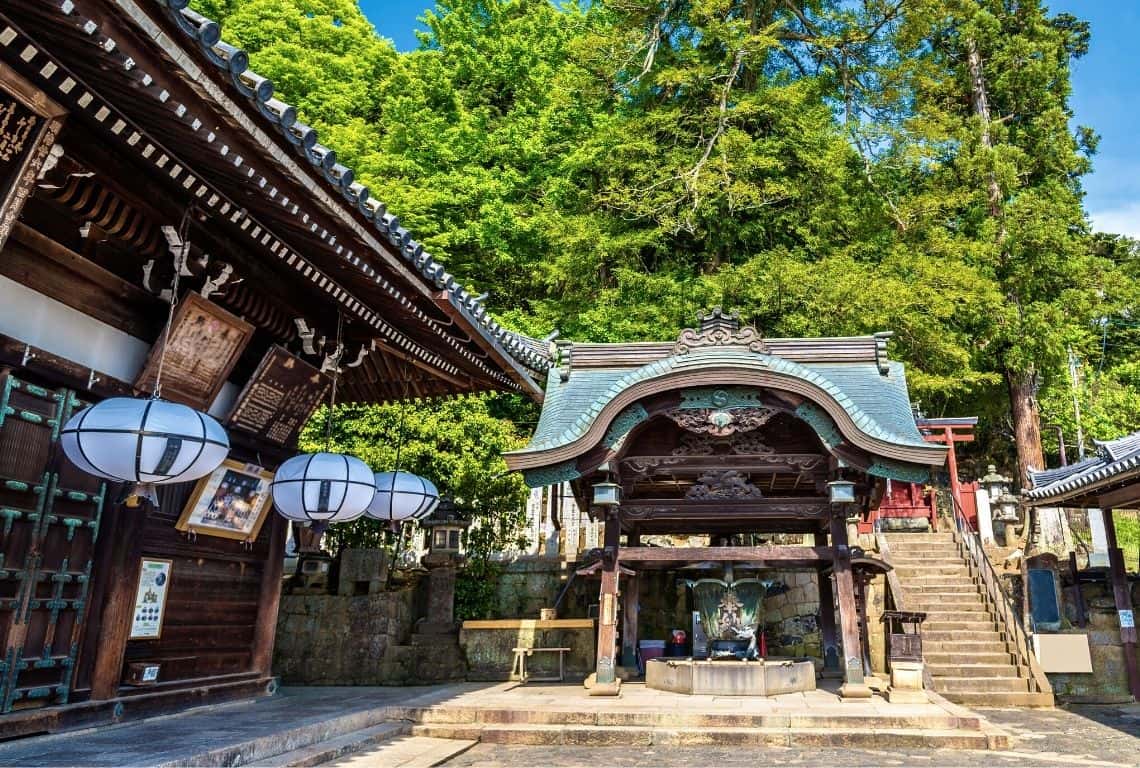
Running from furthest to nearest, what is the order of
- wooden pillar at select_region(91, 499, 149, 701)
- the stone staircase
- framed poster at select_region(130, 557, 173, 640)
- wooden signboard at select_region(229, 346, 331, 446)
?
1. the stone staircase
2. wooden signboard at select_region(229, 346, 331, 446)
3. framed poster at select_region(130, 557, 173, 640)
4. wooden pillar at select_region(91, 499, 149, 701)

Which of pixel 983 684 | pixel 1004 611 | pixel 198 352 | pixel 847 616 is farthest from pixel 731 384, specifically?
pixel 1004 611

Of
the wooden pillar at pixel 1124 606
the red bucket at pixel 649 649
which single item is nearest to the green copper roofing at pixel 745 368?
the red bucket at pixel 649 649

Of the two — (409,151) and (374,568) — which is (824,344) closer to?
(374,568)

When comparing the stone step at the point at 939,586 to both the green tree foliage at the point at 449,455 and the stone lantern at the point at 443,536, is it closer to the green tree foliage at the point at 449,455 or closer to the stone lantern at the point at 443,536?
the green tree foliage at the point at 449,455

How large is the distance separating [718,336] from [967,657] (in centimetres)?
804

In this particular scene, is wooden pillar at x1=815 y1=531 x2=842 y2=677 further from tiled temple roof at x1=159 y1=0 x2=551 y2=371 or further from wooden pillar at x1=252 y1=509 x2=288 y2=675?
Result: wooden pillar at x1=252 y1=509 x2=288 y2=675

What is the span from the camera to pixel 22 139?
436cm

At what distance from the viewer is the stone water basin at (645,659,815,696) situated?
897 cm

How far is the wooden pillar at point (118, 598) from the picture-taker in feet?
20.4

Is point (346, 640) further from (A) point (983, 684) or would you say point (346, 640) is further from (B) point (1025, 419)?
(B) point (1025, 419)

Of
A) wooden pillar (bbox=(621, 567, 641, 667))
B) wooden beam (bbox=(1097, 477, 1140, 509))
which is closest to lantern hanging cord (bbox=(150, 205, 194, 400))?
wooden pillar (bbox=(621, 567, 641, 667))

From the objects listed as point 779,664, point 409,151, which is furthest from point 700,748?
point 409,151

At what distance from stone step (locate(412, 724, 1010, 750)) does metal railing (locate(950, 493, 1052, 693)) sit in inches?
232

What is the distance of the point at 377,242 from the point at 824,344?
6582mm
